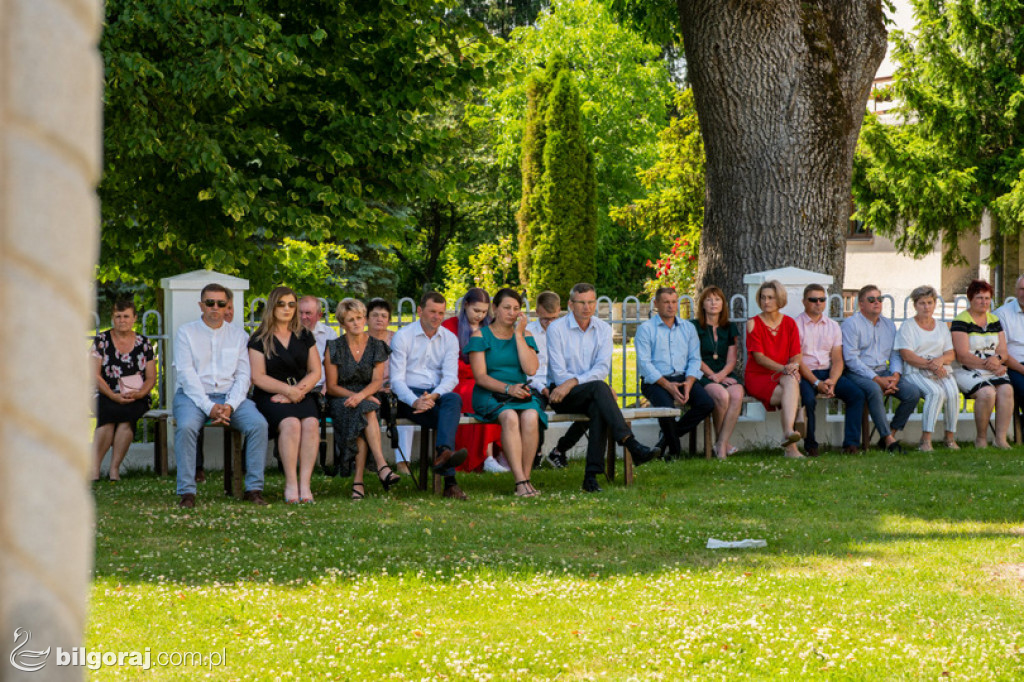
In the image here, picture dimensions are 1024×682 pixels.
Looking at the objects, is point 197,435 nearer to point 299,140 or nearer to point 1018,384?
point 299,140

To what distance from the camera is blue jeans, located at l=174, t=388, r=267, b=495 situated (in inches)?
341

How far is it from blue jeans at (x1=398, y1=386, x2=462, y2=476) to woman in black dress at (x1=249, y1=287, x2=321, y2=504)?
2.65 feet

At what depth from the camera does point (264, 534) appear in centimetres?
726

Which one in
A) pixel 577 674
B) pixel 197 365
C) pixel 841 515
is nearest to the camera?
pixel 577 674

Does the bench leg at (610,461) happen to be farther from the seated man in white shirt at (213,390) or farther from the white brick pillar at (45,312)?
the white brick pillar at (45,312)

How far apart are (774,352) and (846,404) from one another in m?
0.98

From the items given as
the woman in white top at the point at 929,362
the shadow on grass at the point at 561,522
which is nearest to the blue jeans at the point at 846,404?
the woman in white top at the point at 929,362

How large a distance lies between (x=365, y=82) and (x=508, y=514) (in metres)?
7.21

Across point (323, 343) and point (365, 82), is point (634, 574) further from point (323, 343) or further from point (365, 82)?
point (365, 82)

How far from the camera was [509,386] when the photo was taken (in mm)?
9188

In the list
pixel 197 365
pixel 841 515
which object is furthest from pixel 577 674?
pixel 197 365

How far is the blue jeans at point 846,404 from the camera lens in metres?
11.3

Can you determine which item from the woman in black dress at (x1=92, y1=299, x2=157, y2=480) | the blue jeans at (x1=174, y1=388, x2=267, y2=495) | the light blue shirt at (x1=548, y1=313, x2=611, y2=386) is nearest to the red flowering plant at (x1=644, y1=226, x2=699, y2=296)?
the light blue shirt at (x1=548, y1=313, x2=611, y2=386)

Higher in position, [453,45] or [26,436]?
[453,45]
